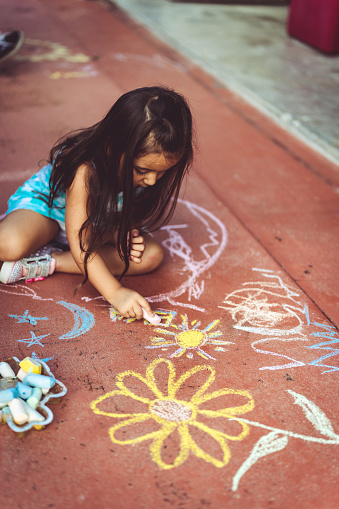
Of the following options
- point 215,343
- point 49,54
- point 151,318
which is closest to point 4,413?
point 151,318

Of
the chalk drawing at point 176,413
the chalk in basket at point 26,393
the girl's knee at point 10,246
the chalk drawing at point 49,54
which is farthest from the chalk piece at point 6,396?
the chalk drawing at point 49,54

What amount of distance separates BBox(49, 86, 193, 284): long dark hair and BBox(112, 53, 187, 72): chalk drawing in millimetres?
2760

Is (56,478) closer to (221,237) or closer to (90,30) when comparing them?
(221,237)

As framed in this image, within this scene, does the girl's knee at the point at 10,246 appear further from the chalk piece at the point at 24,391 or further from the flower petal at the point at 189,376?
the flower petal at the point at 189,376

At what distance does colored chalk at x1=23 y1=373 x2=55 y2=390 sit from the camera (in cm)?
129

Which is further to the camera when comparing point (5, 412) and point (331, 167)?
point (331, 167)

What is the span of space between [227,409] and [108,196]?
0.67m

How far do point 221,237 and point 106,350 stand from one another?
2.66 ft

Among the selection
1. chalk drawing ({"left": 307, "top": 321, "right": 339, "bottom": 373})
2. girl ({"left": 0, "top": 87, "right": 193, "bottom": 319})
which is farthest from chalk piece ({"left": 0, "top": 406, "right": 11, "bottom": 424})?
chalk drawing ({"left": 307, "top": 321, "right": 339, "bottom": 373})

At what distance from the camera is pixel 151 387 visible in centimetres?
138

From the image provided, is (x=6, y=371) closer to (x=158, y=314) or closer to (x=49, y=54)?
(x=158, y=314)

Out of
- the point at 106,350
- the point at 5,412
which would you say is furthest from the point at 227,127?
the point at 5,412

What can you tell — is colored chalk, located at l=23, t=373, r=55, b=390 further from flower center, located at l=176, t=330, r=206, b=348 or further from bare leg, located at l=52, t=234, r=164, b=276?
bare leg, located at l=52, t=234, r=164, b=276

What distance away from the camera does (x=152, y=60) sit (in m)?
4.34
